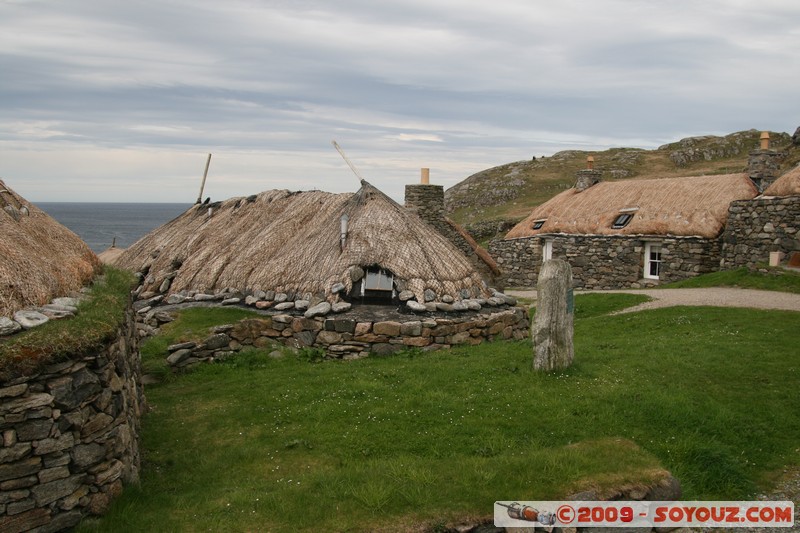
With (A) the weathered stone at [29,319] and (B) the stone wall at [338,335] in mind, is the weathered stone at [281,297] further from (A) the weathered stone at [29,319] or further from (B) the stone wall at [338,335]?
(A) the weathered stone at [29,319]

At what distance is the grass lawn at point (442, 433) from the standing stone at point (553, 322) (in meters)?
0.42

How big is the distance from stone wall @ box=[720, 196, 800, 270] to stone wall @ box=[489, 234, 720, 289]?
101cm

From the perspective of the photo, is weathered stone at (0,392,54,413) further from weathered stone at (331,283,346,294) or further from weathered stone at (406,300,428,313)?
weathered stone at (406,300,428,313)

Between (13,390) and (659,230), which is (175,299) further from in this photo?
(659,230)

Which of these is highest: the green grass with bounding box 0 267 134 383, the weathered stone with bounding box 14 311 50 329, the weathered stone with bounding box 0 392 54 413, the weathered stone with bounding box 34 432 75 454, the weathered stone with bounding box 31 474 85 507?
the weathered stone with bounding box 14 311 50 329

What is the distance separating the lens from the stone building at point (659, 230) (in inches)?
1051

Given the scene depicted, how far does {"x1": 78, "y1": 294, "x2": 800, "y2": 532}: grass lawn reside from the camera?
7.62 m

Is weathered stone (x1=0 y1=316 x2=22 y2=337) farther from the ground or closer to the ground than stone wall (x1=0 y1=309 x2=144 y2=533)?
farther from the ground

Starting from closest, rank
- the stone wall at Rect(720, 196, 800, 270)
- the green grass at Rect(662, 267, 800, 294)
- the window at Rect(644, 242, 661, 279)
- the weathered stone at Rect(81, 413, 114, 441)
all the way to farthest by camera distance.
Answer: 1. the weathered stone at Rect(81, 413, 114, 441)
2. the green grass at Rect(662, 267, 800, 294)
3. the stone wall at Rect(720, 196, 800, 270)
4. the window at Rect(644, 242, 661, 279)

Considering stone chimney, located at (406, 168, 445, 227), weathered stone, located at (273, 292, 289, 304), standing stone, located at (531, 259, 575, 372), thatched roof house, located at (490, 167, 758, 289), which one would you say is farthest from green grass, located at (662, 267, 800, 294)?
weathered stone, located at (273, 292, 289, 304)

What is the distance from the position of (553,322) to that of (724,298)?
12670 mm

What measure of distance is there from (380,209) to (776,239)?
17.9 metres

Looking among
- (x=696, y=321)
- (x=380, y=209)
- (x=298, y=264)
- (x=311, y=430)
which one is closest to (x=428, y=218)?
(x=380, y=209)

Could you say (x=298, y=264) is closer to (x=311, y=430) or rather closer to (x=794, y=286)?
(x=311, y=430)
